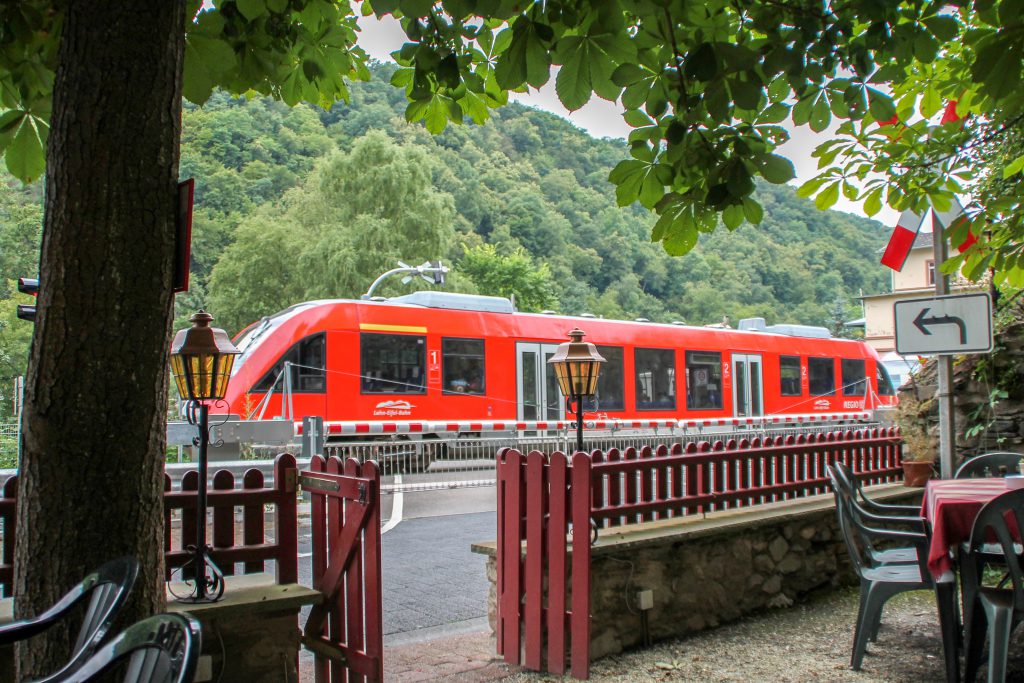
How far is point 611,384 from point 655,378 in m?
1.55

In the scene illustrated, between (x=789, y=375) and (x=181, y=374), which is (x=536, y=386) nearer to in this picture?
(x=789, y=375)

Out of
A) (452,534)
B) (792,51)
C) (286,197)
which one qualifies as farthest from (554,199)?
(792,51)

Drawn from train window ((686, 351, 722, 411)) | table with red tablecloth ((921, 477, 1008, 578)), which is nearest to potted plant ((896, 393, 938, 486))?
table with red tablecloth ((921, 477, 1008, 578))

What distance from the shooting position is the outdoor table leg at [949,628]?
4.27m

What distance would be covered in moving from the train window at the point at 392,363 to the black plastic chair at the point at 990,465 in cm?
1133

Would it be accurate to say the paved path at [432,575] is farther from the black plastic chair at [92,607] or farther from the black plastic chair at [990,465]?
the black plastic chair at [990,465]

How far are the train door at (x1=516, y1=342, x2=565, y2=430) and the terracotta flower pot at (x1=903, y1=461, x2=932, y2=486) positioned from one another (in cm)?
1046

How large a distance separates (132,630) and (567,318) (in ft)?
57.4

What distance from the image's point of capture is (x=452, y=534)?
9.67 metres

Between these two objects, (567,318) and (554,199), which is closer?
(567,318)

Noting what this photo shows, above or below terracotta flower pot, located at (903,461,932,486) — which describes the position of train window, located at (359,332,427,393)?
above

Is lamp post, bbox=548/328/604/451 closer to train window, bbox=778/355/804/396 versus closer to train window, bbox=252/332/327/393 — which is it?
train window, bbox=252/332/327/393

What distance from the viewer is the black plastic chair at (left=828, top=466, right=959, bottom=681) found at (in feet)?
14.1

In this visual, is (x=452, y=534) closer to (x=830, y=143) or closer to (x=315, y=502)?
(x=315, y=502)
